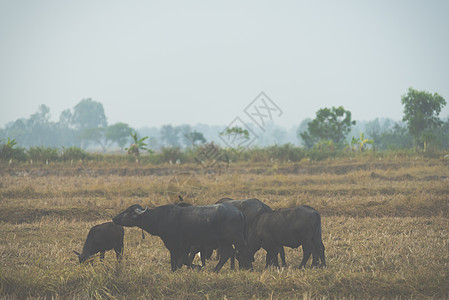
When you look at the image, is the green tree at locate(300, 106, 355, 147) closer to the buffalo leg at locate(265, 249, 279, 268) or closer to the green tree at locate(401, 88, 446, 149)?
the green tree at locate(401, 88, 446, 149)

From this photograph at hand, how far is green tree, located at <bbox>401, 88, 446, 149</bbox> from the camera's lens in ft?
129

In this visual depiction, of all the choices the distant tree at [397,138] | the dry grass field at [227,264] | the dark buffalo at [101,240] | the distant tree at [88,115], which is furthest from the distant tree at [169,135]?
the dark buffalo at [101,240]

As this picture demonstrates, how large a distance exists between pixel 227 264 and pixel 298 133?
4306 inches

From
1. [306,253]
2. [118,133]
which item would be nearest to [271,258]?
[306,253]

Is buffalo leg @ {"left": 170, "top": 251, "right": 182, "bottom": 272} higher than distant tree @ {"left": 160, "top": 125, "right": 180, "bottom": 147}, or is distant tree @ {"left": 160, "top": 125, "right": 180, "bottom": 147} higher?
distant tree @ {"left": 160, "top": 125, "right": 180, "bottom": 147}

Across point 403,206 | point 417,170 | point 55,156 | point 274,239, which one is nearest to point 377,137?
point 417,170

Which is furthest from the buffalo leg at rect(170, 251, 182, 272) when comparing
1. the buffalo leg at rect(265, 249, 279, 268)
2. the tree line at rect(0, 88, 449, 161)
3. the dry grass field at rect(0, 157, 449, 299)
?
the tree line at rect(0, 88, 449, 161)

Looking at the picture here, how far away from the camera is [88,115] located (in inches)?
5118

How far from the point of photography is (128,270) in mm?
6191

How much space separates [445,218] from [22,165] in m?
21.4

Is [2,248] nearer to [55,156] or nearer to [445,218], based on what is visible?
[445,218]

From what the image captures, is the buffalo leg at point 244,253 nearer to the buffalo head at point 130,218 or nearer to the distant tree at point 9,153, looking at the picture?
the buffalo head at point 130,218

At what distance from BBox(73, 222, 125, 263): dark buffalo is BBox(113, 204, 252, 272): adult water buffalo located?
0.22 metres

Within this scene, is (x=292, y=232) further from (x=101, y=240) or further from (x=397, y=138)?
(x=397, y=138)
